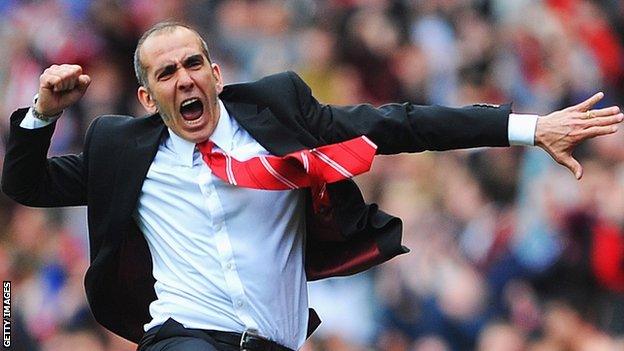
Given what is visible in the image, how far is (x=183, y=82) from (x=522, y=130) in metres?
1.13

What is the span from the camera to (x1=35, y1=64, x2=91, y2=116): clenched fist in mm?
5016

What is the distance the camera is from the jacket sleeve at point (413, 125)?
16.8 ft

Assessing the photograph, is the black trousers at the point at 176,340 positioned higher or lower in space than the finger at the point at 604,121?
lower

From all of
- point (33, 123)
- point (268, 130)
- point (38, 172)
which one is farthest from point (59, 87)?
point (268, 130)

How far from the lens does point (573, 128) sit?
501cm

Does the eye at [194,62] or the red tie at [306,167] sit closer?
the red tie at [306,167]

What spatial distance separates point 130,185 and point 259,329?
646 millimetres

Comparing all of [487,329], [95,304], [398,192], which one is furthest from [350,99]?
[95,304]

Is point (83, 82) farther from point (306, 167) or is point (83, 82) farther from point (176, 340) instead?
point (176, 340)

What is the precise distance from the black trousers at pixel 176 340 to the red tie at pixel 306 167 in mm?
513

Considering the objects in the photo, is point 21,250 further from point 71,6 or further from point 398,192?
point 398,192

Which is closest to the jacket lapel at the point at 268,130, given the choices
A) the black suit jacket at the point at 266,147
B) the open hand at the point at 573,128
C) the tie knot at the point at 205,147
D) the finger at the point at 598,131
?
the black suit jacket at the point at 266,147

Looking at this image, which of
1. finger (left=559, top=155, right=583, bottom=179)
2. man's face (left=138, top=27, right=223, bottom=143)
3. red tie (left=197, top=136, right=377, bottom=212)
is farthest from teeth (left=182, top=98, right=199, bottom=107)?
finger (left=559, top=155, right=583, bottom=179)

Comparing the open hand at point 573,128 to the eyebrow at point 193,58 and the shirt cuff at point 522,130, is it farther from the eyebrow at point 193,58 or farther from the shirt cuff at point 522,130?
the eyebrow at point 193,58
